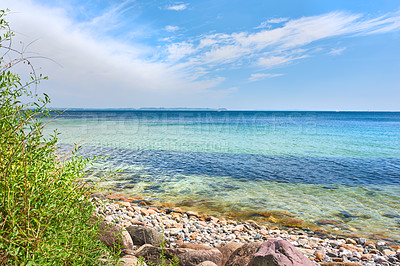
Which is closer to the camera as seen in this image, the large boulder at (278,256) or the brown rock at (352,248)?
the large boulder at (278,256)

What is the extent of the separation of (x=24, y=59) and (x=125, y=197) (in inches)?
353

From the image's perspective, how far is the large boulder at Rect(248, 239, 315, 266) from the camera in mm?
3803

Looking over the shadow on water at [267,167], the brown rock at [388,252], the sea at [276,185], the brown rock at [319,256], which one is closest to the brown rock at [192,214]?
the sea at [276,185]

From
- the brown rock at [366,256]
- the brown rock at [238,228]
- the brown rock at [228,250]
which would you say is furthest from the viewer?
the brown rock at [238,228]

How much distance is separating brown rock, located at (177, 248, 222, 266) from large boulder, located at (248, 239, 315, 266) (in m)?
1.26

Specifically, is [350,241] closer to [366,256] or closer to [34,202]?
[366,256]

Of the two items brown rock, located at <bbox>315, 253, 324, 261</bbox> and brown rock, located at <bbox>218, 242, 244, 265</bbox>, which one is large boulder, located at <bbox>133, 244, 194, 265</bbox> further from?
brown rock, located at <bbox>315, 253, 324, 261</bbox>

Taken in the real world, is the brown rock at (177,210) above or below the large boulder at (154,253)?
below

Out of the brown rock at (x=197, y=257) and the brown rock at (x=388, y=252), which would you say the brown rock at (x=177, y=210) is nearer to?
the brown rock at (x=197, y=257)

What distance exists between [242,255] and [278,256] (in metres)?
1.51

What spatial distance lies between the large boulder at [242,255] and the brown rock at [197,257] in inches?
11.3

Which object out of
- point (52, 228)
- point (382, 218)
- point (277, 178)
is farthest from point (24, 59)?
point (277, 178)

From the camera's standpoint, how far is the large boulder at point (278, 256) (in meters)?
3.80

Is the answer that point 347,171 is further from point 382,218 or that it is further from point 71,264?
point 71,264
